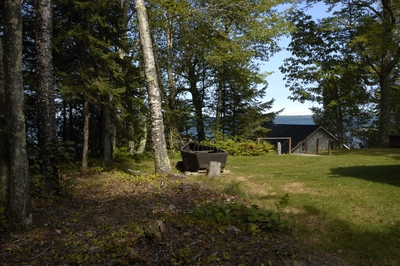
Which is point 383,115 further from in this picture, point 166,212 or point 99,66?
point 166,212

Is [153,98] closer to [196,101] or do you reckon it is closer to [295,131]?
[196,101]

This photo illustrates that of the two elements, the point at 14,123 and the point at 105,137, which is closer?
the point at 14,123

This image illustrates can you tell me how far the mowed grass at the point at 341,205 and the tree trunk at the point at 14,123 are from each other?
4.13 meters

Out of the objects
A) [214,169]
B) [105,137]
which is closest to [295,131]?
[214,169]

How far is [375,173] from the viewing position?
10977 millimetres

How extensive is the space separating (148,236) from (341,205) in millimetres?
5194

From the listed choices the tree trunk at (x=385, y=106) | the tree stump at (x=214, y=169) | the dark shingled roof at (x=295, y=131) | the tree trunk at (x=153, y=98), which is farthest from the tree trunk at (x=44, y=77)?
the dark shingled roof at (x=295, y=131)

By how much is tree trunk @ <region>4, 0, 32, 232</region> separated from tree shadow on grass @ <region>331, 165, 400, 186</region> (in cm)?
930

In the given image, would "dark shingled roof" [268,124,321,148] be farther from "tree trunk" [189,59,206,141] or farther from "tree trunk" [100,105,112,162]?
"tree trunk" [100,105,112,162]

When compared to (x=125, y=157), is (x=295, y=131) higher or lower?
higher

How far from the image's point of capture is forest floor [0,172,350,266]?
12.3ft

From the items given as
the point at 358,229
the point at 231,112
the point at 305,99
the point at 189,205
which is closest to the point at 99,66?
the point at 189,205

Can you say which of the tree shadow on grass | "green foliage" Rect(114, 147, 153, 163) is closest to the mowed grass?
the tree shadow on grass

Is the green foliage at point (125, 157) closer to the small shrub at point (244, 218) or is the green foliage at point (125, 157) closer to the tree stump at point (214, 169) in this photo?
the tree stump at point (214, 169)
